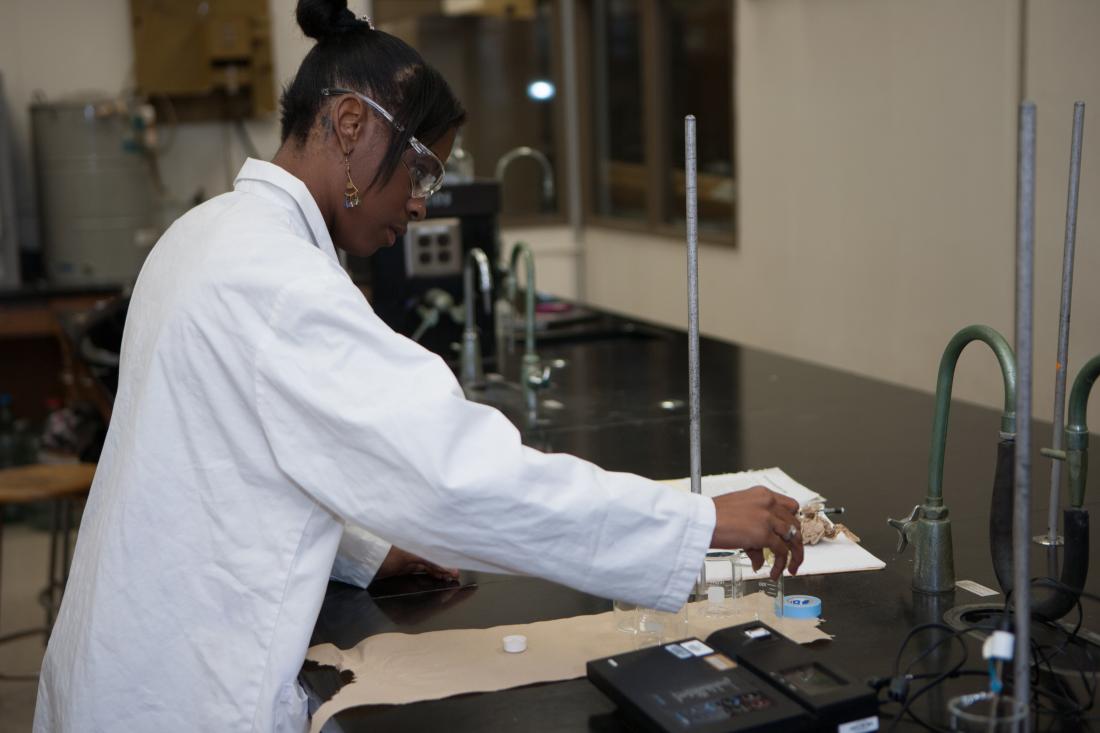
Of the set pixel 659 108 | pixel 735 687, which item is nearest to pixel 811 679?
pixel 735 687

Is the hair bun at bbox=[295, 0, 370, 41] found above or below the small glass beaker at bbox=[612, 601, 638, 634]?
above

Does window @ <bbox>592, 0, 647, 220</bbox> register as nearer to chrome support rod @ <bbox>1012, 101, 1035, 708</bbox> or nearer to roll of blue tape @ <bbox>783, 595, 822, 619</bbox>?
roll of blue tape @ <bbox>783, 595, 822, 619</bbox>

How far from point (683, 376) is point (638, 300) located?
12.5 feet

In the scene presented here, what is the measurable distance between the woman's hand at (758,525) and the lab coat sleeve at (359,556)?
20.7 inches

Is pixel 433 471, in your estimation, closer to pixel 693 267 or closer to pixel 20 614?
pixel 693 267

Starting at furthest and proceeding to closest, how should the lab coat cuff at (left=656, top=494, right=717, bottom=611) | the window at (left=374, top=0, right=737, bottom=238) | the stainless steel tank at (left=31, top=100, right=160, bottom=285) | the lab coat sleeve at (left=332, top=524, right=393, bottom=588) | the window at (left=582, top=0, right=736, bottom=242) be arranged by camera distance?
the window at (left=374, top=0, right=737, bottom=238)
the window at (left=582, top=0, right=736, bottom=242)
the stainless steel tank at (left=31, top=100, right=160, bottom=285)
the lab coat sleeve at (left=332, top=524, right=393, bottom=588)
the lab coat cuff at (left=656, top=494, right=717, bottom=611)

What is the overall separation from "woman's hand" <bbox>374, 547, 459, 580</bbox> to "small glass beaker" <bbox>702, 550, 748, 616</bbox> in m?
0.35

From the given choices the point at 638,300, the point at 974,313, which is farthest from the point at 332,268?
the point at 638,300

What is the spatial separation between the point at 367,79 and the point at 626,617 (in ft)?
2.24

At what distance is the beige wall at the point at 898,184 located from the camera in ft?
12.2

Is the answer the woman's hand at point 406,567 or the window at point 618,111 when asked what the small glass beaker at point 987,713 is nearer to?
the woman's hand at point 406,567

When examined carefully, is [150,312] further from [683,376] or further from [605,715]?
[683,376]

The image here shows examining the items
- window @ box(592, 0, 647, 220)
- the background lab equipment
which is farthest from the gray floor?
window @ box(592, 0, 647, 220)

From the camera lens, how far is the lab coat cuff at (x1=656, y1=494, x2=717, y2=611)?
1185 mm
